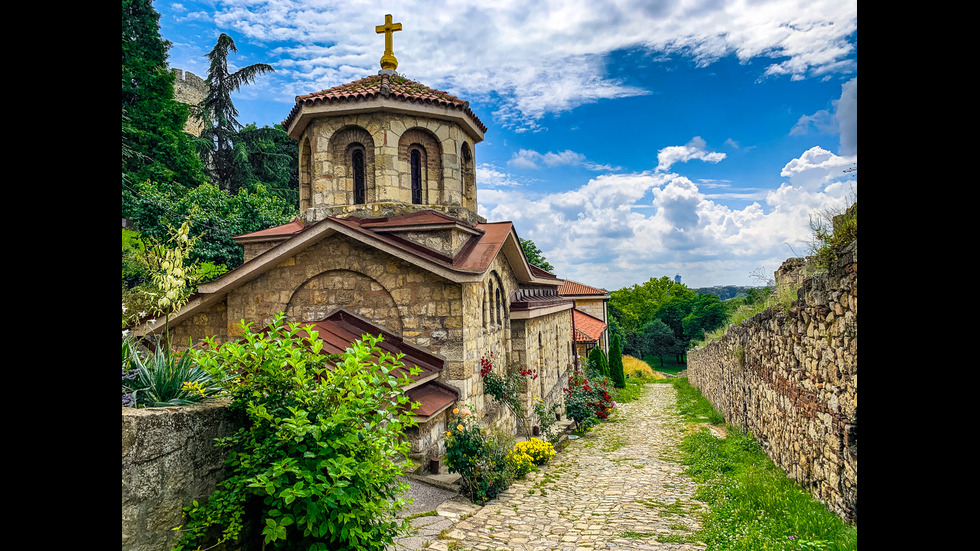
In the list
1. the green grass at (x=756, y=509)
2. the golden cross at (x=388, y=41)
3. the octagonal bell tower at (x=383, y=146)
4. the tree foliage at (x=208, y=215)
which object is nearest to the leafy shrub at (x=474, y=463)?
the green grass at (x=756, y=509)

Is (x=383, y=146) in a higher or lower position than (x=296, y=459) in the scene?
higher

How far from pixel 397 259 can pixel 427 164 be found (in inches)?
137

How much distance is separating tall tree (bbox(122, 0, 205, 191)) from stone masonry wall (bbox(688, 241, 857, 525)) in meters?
23.1

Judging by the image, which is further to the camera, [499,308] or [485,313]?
[499,308]

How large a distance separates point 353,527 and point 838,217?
20.4ft

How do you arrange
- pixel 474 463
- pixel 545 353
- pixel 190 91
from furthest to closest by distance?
pixel 190 91, pixel 545 353, pixel 474 463

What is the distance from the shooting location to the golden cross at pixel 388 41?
13.0 metres

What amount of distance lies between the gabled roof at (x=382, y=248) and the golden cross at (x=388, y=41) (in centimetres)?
420

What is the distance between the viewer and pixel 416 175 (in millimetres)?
12391

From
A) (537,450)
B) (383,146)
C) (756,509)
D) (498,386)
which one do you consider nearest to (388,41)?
(383,146)

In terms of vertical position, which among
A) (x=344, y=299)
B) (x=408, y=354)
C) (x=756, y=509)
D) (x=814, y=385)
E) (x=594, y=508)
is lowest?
(x=594, y=508)

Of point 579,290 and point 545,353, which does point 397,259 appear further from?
point 579,290

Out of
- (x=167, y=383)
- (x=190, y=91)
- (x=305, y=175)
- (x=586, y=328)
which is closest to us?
(x=167, y=383)
